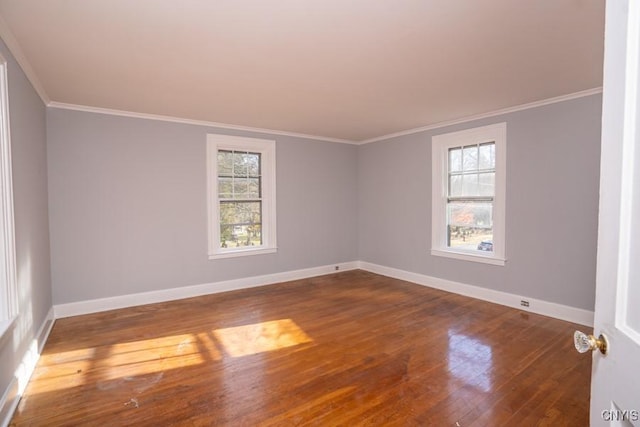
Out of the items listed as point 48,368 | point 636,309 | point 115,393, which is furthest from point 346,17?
point 48,368

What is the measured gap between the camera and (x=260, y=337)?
129 inches

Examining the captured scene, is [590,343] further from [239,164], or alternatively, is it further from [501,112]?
[239,164]

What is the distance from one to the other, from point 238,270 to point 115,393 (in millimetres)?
2761

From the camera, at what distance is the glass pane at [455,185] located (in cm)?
479

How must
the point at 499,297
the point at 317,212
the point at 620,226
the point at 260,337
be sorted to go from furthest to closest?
the point at 317,212, the point at 499,297, the point at 260,337, the point at 620,226

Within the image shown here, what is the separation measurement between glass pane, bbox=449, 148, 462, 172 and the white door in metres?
4.11

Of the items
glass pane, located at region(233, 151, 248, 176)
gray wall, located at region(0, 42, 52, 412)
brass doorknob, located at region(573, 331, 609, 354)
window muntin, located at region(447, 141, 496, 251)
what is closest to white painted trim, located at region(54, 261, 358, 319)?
gray wall, located at region(0, 42, 52, 412)

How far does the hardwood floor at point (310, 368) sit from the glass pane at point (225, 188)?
5.37ft

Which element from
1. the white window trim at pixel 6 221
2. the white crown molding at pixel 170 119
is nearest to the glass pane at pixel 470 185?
the white crown molding at pixel 170 119

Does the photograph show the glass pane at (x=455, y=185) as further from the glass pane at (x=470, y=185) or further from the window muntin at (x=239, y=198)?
the window muntin at (x=239, y=198)

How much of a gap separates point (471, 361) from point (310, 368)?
4.36 ft

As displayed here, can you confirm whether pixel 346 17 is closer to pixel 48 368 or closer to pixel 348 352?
pixel 348 352

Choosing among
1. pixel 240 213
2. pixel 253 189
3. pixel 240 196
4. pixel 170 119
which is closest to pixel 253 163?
pixel 253 189

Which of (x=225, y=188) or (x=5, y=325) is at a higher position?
(x=225, y=188)
